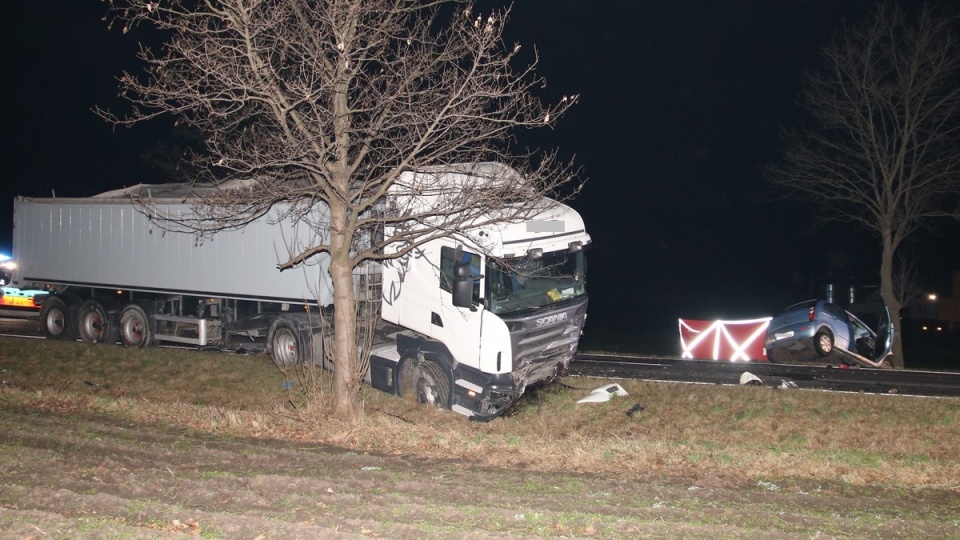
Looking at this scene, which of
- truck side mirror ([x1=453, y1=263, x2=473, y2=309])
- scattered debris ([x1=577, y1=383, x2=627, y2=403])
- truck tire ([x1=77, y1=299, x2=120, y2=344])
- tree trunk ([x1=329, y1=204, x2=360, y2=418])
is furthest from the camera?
truck tire ([x1=77, y1=299, x2=120, y2=344])

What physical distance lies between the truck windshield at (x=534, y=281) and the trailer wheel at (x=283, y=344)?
5212mm

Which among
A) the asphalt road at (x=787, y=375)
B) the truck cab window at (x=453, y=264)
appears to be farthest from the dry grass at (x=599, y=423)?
the truck cab window at (x=453, y=264)

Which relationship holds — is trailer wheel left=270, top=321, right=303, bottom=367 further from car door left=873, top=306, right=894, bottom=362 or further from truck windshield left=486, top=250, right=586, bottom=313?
car door left=873, top=306, right=894, bottom=362

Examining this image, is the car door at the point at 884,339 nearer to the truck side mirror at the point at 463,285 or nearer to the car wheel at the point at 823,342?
the car wheel at the point at 823,342

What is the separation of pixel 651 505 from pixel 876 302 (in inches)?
1893

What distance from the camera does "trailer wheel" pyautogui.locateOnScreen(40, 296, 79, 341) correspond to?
1856 cm

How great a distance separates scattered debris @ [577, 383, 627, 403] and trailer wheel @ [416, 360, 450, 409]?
221 centimetres

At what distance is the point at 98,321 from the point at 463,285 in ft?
37.9

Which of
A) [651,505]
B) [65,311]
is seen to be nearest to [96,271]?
[65,311]

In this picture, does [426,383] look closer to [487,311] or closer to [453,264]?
[487,311]

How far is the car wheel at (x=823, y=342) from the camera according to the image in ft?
56.1

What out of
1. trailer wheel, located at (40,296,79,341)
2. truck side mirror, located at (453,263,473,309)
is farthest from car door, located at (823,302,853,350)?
trailer wheel, located at (40,296,79,341)

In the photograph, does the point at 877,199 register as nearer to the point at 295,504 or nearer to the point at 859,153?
the point at 859,153

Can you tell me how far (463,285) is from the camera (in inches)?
423
